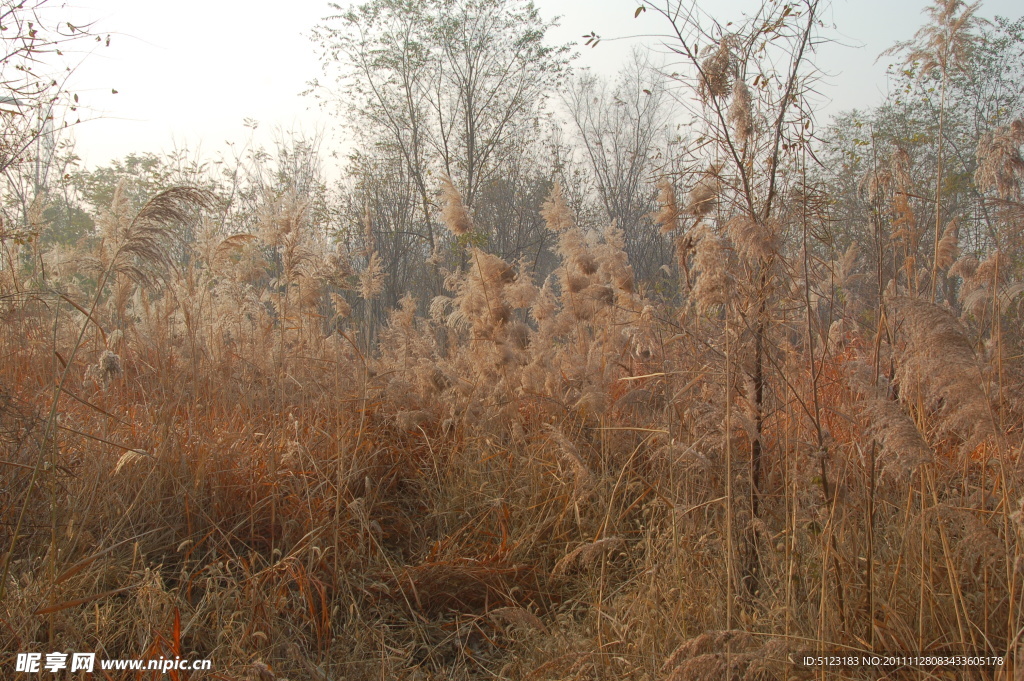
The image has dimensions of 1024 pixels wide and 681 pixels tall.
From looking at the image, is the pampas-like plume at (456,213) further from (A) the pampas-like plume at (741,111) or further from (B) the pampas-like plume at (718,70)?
(A) the pampas-like plume at (741,111)

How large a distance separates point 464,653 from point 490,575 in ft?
1.34

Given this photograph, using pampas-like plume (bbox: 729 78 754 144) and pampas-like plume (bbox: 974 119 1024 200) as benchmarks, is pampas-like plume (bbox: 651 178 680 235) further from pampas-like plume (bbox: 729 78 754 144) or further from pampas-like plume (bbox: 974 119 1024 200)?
pampas-like plume (bbox: 974 119 1024 200)

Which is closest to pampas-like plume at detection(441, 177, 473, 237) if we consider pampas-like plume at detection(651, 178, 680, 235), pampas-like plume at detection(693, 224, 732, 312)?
pampas-like plume at detection(651, 178, 680, 235)

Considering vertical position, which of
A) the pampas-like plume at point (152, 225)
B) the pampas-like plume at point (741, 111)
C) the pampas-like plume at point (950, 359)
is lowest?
the pampas-like plume at point (950, 359)

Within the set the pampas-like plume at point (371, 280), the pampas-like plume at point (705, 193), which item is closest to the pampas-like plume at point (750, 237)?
the pampas-like plume at point (705, 193)

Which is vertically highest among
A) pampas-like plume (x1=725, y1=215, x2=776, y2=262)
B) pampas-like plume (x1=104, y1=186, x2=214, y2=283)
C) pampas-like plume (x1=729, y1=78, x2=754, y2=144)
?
pampas-like plume (x1=729, y1=78, x2=754, y2=144)

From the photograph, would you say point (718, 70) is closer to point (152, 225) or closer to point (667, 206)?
point (667, 206)

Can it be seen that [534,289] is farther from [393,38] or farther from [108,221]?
[393,38]

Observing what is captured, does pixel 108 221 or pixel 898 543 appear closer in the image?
pixel 898 543

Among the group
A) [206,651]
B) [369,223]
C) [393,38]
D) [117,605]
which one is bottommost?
[206,651]

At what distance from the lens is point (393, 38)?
16.5m

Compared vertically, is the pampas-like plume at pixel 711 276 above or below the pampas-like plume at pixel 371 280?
below

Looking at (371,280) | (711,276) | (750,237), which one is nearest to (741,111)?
(750,237)

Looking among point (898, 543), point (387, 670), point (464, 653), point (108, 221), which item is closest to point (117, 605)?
point (387, 670)
